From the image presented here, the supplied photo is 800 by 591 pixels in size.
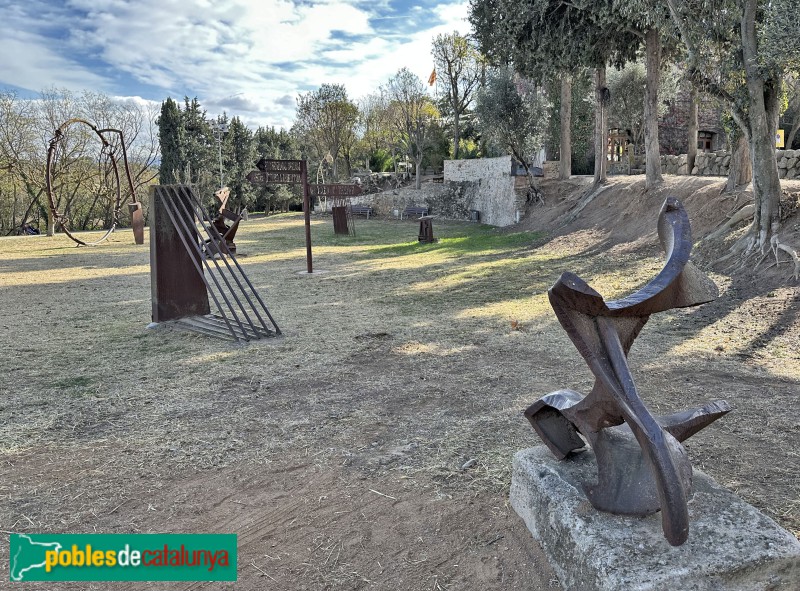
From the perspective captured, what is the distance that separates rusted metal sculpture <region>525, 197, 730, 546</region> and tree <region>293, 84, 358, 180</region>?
42.3 metres

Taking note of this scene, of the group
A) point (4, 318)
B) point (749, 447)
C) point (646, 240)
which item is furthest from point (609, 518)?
point (646, 240)

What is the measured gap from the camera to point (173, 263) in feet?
25.1

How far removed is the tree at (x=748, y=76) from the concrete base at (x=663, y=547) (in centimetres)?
783

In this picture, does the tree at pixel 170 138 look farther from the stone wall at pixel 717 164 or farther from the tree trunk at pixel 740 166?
the tree trunk at pixel 740 166

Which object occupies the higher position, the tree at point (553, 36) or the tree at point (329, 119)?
the tree at point (329, 119)

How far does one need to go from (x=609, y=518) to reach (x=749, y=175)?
39.9 feet

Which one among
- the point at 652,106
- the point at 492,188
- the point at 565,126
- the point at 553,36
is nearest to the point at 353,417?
the point at 553,36

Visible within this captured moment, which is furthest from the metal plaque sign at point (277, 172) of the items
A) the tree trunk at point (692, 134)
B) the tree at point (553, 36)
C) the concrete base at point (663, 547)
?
the tree trunk at point (692, 134)

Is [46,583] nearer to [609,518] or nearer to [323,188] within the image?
[609,518]

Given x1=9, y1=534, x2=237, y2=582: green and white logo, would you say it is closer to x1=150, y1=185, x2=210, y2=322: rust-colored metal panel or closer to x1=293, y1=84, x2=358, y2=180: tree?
x1=150, y1=185, x2=210, y2=322: rust-colored metal panel

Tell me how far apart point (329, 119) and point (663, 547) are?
150 feet

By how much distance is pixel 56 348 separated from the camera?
21.7 feet

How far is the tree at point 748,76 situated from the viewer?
28.8 ft

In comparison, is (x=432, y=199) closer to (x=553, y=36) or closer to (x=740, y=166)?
(x=553, y=36)
